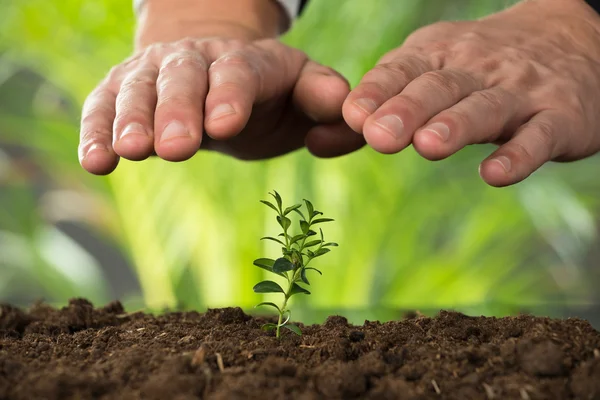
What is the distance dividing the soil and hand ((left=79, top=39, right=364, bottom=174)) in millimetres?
260

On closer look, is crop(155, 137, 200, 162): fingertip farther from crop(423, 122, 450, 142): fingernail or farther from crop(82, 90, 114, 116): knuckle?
crop(423, 122, 450, 142): fingernail

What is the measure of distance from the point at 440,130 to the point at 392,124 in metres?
0.08

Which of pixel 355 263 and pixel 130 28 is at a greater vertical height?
pixel 130 28

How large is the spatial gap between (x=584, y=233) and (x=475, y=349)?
2.72m

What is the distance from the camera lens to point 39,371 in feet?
2.28

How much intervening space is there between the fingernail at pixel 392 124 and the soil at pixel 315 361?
0.27m

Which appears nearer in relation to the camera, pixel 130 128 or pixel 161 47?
pixel 130 128

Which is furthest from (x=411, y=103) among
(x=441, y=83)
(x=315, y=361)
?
(x=315, y=361)

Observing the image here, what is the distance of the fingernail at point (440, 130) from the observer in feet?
Answer: 3.09

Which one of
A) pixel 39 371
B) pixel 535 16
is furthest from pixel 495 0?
pixel 39 371

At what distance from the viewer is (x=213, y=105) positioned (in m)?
0.97

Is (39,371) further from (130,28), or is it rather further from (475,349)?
(130,28)

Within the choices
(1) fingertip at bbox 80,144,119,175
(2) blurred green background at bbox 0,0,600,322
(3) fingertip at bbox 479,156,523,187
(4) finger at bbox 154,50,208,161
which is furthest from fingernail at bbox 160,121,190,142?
(2) blurred green background at bbox 0,0,600,322

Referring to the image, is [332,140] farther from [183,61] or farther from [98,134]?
[98,134]
